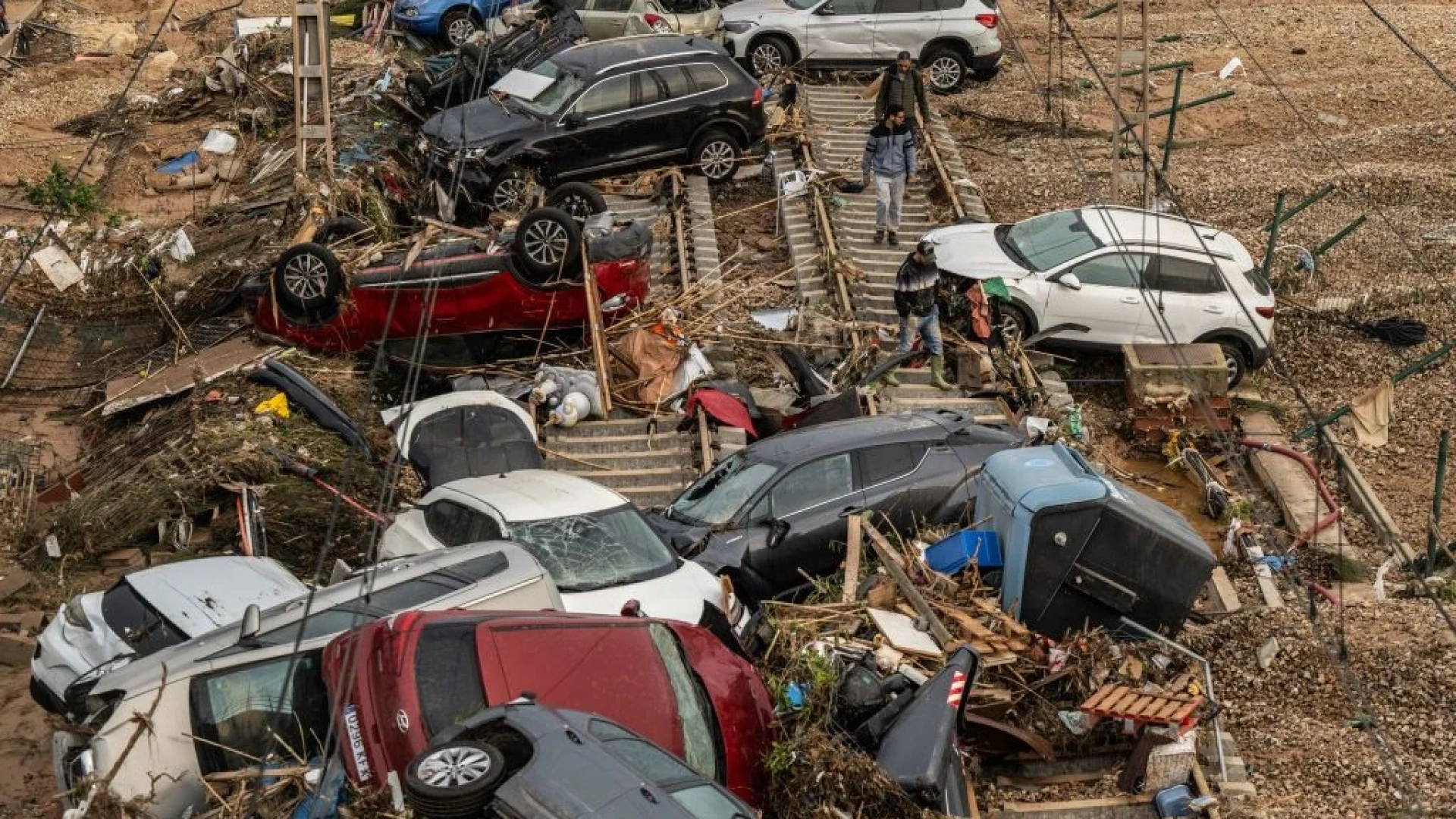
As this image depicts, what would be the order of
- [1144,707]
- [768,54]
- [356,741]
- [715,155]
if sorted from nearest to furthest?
[356,741] → [1144,707] → [715,155] → [768,54]

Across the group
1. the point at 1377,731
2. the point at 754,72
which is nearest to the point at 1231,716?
the point at 1377,731

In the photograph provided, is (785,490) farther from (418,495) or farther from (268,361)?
(268,361)

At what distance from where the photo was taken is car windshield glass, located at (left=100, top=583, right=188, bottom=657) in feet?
33.5

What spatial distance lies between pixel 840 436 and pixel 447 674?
17.6 feet

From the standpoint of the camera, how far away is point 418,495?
14.7 m

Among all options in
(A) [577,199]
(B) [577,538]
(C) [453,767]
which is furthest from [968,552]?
(A) [577,199]

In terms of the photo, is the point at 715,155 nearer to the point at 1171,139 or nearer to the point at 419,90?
the point at 419,90

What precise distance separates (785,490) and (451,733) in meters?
5.38

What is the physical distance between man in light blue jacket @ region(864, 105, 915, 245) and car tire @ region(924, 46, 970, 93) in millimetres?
6198

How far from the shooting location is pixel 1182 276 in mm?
17359

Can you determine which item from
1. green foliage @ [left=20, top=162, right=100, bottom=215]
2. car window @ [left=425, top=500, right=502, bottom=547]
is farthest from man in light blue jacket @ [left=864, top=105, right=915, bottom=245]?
green foliage @ [left=20, top=162, right=100, bottom=215]

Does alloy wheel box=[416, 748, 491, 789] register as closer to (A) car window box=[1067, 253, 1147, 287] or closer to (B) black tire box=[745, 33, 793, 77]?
(A) car window box=[1067, 253, 1147, 287]

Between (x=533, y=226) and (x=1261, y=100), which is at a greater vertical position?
(x=533, y=226)

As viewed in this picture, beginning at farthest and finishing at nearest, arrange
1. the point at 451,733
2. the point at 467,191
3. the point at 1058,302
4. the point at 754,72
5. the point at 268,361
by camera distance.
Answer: the point at 754,72
the point at 467,191
the point at 1058,302
the point at 268,361
the point at 451,733
